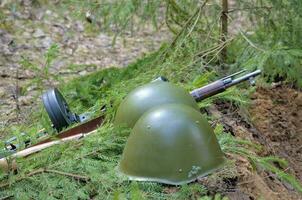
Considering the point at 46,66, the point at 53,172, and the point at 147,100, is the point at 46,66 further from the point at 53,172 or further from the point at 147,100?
the point at 53,172

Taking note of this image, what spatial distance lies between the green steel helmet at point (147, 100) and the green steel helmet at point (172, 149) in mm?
286

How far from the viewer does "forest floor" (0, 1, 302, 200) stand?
13.2 ft

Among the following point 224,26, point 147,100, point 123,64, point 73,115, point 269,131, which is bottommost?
point 123,64

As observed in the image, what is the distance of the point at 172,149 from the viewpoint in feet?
10.3

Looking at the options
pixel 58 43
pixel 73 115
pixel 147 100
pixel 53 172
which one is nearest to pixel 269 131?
pixel 73 115

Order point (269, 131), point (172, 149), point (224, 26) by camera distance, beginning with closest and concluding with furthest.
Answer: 1. point (172, 149)
2. point (269, 131)
3. point (224, 26)

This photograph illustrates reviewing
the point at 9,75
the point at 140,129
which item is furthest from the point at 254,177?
the point at 9,75

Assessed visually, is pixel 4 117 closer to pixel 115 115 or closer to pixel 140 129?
pixel 115 115

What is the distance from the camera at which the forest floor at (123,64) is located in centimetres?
401

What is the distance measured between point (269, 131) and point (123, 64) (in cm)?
360

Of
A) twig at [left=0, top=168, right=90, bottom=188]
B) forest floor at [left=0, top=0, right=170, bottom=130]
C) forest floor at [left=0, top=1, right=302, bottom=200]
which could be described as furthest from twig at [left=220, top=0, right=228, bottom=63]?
twig at [left=0, top=168, right=90, bottom=188]

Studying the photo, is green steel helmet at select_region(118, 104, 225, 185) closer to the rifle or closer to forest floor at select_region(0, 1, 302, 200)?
forest floor at select_region(0, 1, 302, 200)

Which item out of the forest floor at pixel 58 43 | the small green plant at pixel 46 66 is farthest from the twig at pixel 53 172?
the forest floor at pixel 58 43

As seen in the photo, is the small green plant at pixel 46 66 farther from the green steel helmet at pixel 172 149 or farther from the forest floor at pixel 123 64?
the green steel helmet at pixel 172 149
